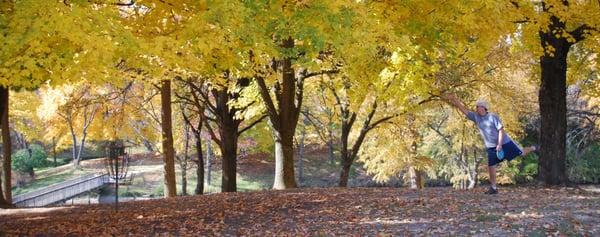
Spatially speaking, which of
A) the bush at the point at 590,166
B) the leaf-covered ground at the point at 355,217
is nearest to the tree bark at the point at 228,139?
the leaf-covered ground at the point at 355,217

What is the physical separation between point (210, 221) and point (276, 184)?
6.47 metres

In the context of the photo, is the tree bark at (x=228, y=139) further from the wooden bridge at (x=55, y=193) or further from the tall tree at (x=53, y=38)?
the wooden bridge at (x=55, y=193)

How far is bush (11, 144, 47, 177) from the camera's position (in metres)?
37.5

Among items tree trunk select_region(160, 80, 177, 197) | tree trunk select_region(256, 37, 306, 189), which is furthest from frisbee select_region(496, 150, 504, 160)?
tree trunk select_region(160, 80, 177, 197)

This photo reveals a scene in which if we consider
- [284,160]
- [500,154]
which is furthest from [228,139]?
[500,154]

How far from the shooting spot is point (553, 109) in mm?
10922

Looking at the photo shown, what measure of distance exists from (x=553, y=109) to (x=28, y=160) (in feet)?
121

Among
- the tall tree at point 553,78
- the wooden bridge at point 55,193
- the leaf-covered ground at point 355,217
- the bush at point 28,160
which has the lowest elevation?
the wooden bridge at point 55,193

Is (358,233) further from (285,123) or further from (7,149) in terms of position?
(7,149)

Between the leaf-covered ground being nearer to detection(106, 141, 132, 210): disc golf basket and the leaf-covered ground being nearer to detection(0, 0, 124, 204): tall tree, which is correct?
detection(106, 141, 132, 210): disc golf basket

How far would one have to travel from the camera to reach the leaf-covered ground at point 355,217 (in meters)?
6.49

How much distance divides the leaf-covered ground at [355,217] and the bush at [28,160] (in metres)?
30.5

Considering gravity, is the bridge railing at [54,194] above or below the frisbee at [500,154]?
below

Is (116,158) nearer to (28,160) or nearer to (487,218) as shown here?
(487,218)
